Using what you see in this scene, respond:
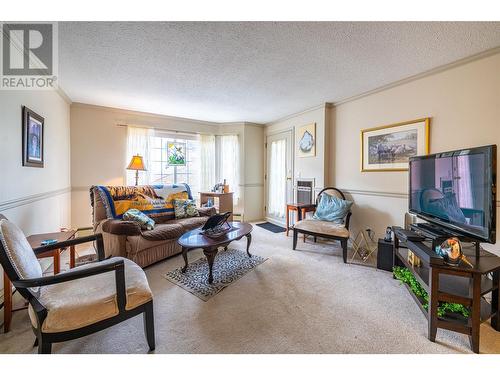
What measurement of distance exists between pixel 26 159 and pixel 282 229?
13.0 ft

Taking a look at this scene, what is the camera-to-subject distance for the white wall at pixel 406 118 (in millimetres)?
2104

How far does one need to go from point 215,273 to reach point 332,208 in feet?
6.51

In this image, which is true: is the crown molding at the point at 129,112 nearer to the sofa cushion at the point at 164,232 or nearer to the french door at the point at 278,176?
the french door at the point at 278,176

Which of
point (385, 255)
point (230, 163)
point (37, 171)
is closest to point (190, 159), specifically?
point (230, 163)

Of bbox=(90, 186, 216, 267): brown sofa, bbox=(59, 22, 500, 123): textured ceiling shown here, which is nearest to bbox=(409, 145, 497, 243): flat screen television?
bbox=(59, 22, 500, 123): textured ceiling

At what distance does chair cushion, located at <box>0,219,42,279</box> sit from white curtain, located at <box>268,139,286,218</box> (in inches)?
161

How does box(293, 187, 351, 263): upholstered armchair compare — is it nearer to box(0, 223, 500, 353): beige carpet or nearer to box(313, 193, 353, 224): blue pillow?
box(313, 193, 353, 224): blue pillow

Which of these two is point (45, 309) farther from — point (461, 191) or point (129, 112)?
point (129, 112)

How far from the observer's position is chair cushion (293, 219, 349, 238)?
2.80 metres

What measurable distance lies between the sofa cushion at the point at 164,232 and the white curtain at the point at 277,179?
101 inches
